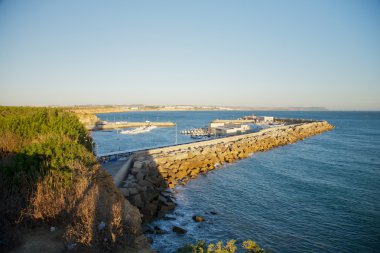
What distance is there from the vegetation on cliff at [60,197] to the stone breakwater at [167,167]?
455cm

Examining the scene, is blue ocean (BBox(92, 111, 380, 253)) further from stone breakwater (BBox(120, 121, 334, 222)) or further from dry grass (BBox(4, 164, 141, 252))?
dry grass (BBox(4, 164, 141, 252))

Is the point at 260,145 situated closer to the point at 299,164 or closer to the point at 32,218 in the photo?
the point at 299,164

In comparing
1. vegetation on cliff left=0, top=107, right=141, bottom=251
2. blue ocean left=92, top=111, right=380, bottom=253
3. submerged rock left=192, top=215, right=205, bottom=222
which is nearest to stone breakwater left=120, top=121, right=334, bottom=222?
blue ocean left=92, top=111, right=380, bottom=253

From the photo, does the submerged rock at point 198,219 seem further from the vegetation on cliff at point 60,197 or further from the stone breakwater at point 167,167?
the vegetation on cliff at point 60,197

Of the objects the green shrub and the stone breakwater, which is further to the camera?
the stone breakwater

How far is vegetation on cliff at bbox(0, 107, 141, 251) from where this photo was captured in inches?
279

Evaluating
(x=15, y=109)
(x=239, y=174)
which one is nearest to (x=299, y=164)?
(x=239, y=174)

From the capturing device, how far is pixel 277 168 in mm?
28359

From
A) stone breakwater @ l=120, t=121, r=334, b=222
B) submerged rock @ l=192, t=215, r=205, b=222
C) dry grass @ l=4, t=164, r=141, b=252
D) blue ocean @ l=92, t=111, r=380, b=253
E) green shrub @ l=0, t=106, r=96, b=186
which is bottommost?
blue ocean @ l=92, t=111, r=380, b=253

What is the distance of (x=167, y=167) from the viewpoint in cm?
2428

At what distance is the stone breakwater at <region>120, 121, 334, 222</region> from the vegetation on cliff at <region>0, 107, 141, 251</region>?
179 inches

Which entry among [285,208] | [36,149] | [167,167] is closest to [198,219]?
[285,208]

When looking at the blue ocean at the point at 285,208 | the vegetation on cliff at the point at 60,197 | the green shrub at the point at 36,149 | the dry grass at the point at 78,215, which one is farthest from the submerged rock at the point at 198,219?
the green shrub at the point at 36,149

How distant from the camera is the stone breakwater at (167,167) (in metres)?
15.9
